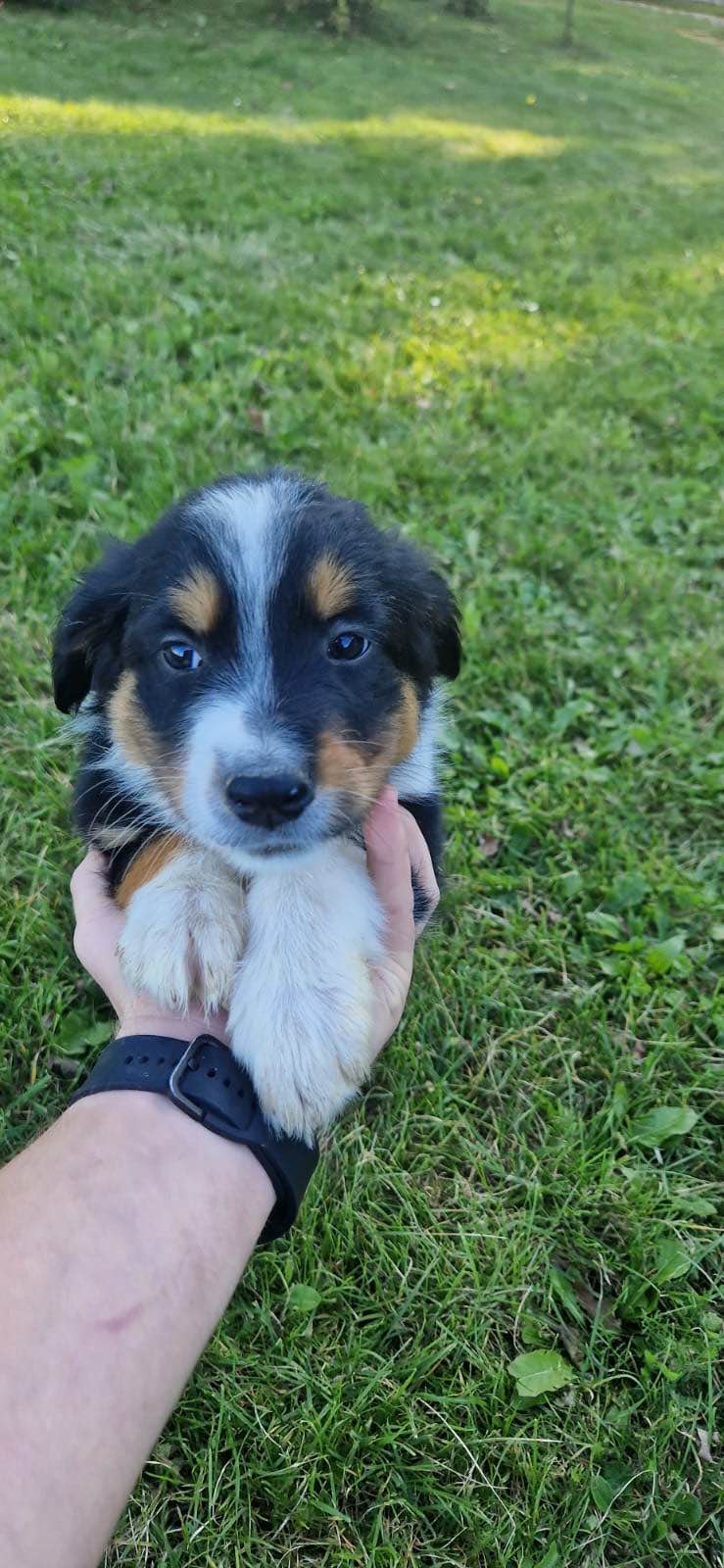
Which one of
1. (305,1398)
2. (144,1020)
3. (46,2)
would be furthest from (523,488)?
(46,2)

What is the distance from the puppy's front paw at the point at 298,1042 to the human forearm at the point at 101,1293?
6.6 inches

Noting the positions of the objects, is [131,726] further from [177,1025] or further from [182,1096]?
[182,1096]

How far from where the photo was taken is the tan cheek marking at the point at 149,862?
228 cm

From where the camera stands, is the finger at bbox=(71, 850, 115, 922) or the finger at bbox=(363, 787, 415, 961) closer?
the finger at bbox=(363, 787, 415, 961)

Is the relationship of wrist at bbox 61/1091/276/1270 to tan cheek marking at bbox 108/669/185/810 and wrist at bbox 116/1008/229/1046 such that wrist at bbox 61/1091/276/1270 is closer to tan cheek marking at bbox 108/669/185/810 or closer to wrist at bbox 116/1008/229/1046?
wrist at bbox 116/1008/229/1046

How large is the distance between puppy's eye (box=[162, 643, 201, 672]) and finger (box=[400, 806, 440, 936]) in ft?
2.24

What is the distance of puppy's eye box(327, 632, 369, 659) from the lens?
227 centimetres

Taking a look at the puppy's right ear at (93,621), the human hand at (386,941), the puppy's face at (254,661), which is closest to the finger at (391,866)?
the human hand at (386,941)

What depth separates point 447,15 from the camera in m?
23.0

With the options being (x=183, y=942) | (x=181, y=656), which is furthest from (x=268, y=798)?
(x=181, y=656)

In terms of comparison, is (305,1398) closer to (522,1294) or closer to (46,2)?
(522,1294)

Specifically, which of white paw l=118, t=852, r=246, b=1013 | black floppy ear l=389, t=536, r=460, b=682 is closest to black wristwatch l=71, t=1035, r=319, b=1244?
white paw l=118, t=852, r=246, b=1013

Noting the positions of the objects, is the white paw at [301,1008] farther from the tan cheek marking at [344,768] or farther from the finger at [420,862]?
the finger at [420,862]

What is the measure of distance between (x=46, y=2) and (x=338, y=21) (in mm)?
5629
